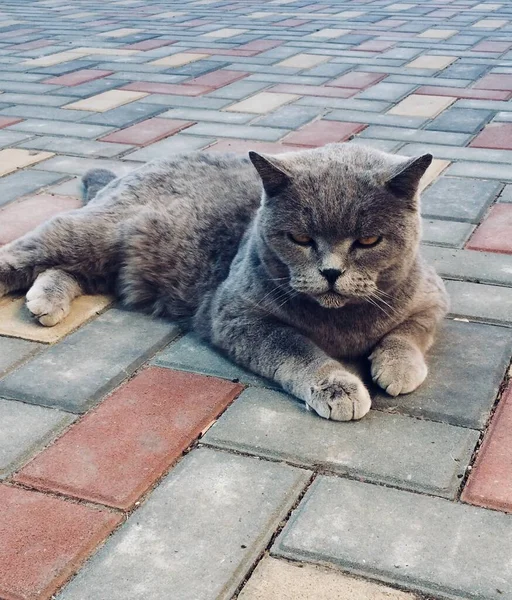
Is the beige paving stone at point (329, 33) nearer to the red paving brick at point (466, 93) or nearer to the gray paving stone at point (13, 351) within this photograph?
the red paving brick at point (466, 93)

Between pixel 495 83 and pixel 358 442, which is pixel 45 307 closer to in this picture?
pixel 358 442

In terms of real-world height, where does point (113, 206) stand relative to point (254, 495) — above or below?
above

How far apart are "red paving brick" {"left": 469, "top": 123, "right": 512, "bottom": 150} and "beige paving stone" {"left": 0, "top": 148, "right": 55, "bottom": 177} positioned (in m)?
2.37

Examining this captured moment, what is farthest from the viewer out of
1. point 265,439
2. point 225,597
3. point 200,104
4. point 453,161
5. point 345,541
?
point 200,104

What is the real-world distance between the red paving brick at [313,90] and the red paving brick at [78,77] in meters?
1.39

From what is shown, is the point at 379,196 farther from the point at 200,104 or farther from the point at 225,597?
the point at 200,104

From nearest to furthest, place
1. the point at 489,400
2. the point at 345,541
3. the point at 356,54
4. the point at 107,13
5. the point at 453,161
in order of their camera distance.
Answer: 1. the point at 345,541
2. the point at 489,400
3. the point at 453,161
4. the point at 356,54
5. the point at 107,13

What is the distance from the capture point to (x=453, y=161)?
455 centimetres

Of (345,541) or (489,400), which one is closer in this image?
(345,541)

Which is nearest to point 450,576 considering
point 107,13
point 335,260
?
point 335,260

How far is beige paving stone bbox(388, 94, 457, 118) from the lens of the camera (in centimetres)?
545

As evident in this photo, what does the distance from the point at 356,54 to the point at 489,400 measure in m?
5.22

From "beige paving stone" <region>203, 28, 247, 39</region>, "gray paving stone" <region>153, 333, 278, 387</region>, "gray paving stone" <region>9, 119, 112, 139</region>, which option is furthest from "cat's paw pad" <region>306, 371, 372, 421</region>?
"beige paving stone" <region>203, 28, 247, 39</region>

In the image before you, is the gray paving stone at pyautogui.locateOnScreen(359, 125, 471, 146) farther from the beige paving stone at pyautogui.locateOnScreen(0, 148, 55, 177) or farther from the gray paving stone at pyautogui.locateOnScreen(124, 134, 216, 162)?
the beige paving stone at pyautogui.locateOnScreen(0, 148, 55, 177)
